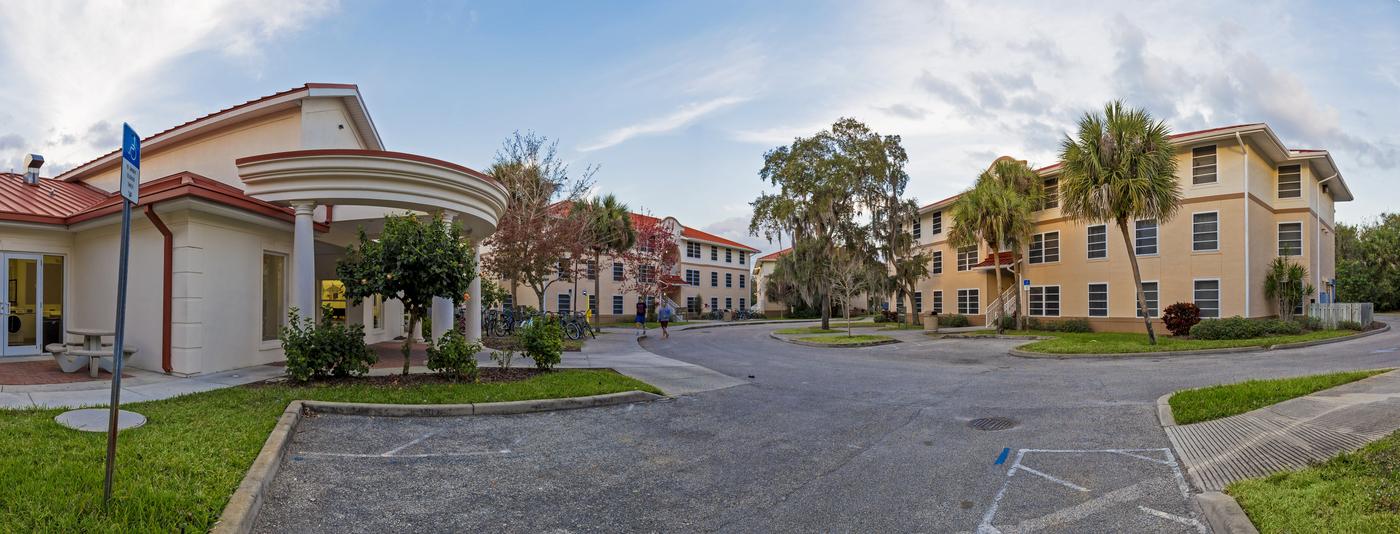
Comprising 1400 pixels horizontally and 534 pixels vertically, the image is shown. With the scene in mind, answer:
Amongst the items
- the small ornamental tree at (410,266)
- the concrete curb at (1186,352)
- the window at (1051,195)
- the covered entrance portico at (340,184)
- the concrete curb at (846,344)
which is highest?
the window at (1051,195)

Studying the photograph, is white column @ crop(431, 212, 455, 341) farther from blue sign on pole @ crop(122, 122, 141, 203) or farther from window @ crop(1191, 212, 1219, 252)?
window @ crop(1191, 212, 1219, 252)

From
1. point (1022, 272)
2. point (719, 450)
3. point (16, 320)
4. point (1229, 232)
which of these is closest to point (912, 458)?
point (719, 450)

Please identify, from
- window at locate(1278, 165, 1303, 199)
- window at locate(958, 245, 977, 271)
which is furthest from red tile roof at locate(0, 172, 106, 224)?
window at locate(1278, 165, 1303, 199)

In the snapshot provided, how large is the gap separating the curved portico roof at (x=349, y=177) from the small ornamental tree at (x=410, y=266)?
5.30ft

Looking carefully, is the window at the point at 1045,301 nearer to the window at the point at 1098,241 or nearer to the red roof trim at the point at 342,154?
the window at the point at 1098,241

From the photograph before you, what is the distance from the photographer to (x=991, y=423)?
8266 millimetres

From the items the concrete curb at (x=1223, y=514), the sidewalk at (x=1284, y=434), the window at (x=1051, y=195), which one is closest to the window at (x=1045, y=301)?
the window at (x=1051, y=195)

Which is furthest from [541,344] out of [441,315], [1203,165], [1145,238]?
[1203,165]

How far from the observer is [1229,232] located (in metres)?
24.5

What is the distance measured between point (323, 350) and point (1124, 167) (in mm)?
20361

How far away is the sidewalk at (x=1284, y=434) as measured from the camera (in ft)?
18.2

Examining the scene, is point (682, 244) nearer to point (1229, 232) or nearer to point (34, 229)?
point (1229, 232)

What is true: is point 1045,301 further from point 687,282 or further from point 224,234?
point 224,234

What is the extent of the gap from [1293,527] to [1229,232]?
85.1 feet
